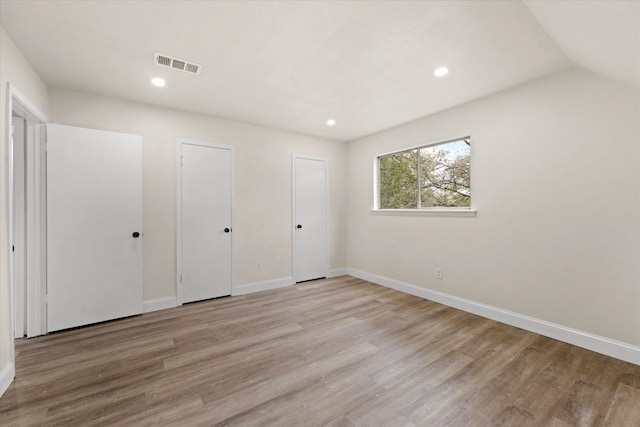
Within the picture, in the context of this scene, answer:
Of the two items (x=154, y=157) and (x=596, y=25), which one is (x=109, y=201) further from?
(x=596, y=25)

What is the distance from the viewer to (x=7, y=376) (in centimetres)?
183

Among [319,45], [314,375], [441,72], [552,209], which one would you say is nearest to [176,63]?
[319,45]

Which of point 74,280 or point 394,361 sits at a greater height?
point 74,280

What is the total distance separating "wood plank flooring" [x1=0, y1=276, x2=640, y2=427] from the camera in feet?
5.21

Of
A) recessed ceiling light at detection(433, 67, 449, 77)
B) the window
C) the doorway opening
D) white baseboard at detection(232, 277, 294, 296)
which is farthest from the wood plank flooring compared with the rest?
recessed ceiling light at detection(433, 67, 449, 77)

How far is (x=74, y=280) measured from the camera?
277cm

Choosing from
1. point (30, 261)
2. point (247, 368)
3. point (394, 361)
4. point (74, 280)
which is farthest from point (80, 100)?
point (394, 361)

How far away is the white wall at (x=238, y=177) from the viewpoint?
10.1ft

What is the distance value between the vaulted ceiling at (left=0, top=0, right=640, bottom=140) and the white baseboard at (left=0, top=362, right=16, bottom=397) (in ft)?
7.84

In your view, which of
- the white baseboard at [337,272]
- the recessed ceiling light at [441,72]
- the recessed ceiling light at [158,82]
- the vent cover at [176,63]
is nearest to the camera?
the vent cover at [176,63]

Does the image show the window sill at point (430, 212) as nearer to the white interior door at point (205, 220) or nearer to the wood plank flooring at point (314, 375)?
the wood plank flooring at point (314, 375)

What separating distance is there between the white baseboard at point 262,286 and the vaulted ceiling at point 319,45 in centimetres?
255

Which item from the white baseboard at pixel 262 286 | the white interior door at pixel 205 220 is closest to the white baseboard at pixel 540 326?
the white baseboard at pixel 262 286

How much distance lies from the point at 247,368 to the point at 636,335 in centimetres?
309
